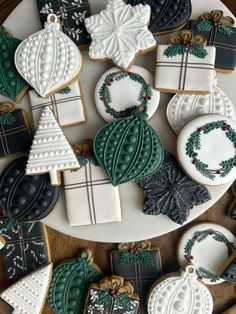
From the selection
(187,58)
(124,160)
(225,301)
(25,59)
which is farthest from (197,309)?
(25,59)

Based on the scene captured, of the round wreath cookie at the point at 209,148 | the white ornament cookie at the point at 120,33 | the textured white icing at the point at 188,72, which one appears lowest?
the round wreath cookie at the point at 209,148

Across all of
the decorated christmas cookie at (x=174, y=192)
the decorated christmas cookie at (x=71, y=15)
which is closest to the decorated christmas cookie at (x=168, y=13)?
the decorated christmas cookie at (x=71, y=15)

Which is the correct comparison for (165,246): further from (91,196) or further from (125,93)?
(125,93)

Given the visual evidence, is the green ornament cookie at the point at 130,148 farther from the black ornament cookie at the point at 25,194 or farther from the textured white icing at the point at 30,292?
the textured white icing at the point at 30,292

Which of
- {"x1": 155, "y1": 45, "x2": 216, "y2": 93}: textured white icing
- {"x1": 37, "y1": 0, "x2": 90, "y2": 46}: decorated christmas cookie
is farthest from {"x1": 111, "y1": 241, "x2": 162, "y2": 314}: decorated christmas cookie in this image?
{"x1": 37, "y1": 0, "x2": 90, "y2": 46}: decorated christmas cookie

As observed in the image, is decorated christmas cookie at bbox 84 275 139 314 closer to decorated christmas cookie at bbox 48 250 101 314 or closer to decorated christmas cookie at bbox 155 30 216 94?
decorated christmas cookie at bbox 48 250 101 314

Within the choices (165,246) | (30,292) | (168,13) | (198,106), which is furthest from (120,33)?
(30,292)
